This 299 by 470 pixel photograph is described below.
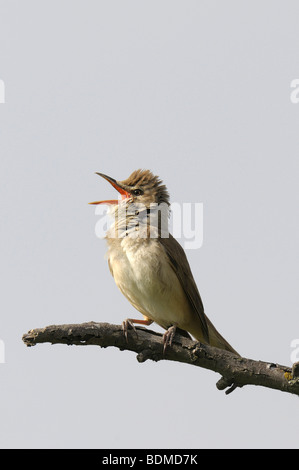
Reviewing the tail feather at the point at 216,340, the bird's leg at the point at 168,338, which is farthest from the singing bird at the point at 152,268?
the bird's leg at the point at 168,338

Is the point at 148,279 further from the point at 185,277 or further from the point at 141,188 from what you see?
the point at 141,188

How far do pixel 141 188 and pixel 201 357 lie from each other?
2.41 m

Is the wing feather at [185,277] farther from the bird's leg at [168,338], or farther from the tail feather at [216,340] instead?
the bird's leg at [168,338]

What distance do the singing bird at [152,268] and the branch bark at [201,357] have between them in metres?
0.76

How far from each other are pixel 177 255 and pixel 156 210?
604 mm

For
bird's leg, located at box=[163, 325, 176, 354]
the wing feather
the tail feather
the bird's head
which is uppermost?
the bird's head

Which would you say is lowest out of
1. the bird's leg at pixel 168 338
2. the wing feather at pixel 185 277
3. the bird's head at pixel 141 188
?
the bird's leg at pixel 168 338

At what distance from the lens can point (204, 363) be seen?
5.30 m

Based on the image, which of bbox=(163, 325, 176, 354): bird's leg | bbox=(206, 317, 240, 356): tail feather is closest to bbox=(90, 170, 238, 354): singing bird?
bbox=(206, 317, 240, 356): tail feather

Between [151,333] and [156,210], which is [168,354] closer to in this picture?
[151,333]

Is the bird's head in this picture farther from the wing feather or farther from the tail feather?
the tail feather

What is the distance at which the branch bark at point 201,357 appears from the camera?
503cm

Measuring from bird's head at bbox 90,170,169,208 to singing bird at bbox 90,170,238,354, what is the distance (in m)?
0.01

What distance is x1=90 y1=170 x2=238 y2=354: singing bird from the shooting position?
6223 millimetres
